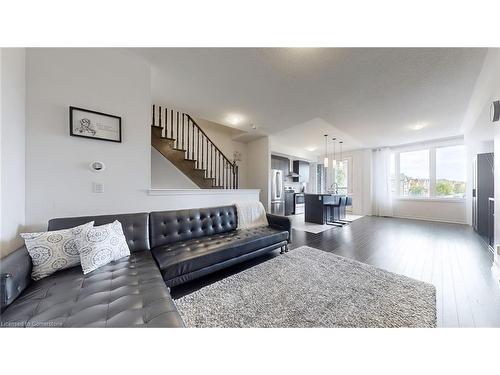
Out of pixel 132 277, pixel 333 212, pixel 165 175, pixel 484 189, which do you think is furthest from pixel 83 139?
pixel 484 189

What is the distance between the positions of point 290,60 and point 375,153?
6298 mm

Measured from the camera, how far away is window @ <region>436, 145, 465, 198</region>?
5.28m

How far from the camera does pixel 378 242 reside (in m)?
3.43

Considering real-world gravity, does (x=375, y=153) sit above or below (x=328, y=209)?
above

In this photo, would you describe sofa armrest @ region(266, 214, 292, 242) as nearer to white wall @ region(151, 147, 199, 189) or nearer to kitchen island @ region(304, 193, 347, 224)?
white wall @ region(151, 147, 199, 189)

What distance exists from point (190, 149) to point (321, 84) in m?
3.29

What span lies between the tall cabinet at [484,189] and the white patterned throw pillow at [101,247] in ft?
19.6

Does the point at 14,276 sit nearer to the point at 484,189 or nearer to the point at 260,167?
the point at 260,167

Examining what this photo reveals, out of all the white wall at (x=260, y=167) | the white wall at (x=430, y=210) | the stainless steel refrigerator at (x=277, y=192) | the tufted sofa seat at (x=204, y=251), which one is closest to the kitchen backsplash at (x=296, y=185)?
the stainless steel refrigerator at (x=277, y=192)

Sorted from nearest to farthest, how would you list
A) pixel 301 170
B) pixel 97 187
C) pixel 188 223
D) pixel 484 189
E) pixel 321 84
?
pixel 97 187 → pixel 188 223 → pixel 321 84 → pixel 484 189 → pixel 301 170

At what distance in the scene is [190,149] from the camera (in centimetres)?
462

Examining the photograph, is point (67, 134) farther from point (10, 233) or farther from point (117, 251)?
point (117, 251)

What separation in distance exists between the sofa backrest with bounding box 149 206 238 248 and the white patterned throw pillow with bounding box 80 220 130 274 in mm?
441
